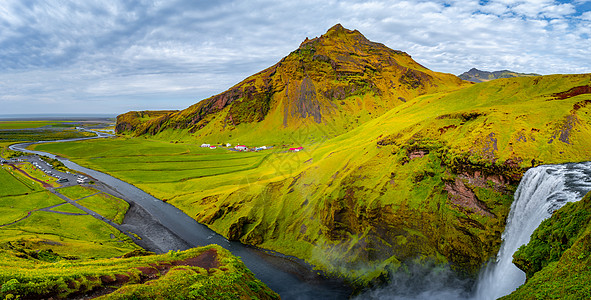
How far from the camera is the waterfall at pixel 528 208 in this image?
2733 centimetres

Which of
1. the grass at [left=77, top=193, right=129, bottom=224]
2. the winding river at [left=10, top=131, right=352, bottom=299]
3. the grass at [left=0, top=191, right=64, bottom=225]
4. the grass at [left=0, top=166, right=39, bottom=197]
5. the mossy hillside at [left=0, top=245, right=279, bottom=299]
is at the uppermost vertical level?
the mossy hillside at [left=0, top=245, right=279, bottom=299]

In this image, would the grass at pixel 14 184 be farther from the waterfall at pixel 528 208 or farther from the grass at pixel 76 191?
the waterfall at pixel 528 208

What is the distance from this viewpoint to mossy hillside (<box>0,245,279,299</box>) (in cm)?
2188

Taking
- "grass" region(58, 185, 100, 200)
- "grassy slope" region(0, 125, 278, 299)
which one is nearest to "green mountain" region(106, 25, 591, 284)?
"grassy slope" region(0, 125, 278, 299)

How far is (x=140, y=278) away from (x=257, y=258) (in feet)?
112

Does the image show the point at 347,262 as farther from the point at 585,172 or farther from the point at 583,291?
the point at 583,291

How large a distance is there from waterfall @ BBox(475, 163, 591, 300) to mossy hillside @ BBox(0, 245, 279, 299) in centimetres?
2632

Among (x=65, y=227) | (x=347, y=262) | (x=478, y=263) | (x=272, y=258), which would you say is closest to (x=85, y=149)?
(x=65, y=227)

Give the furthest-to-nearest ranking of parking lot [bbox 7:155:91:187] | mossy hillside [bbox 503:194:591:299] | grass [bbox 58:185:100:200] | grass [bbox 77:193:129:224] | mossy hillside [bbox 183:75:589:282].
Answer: parking lot [bbox 7:155:91:187] < grass [bbox 58:185:100:200] < grass [bbox 77:193:129:224] < mossy hillside [bbox 183:75:589:282] < mossy hillside [bbox 503:194:591:299]

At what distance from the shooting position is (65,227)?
218ft

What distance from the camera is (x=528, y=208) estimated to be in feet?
102

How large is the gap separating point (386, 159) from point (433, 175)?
35.3ft

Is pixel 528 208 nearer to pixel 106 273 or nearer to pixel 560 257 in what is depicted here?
pixel 560 257

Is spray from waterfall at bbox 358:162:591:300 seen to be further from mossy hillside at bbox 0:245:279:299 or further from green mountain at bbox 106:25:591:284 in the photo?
mossy hillside at bbox 0:245:279:299
